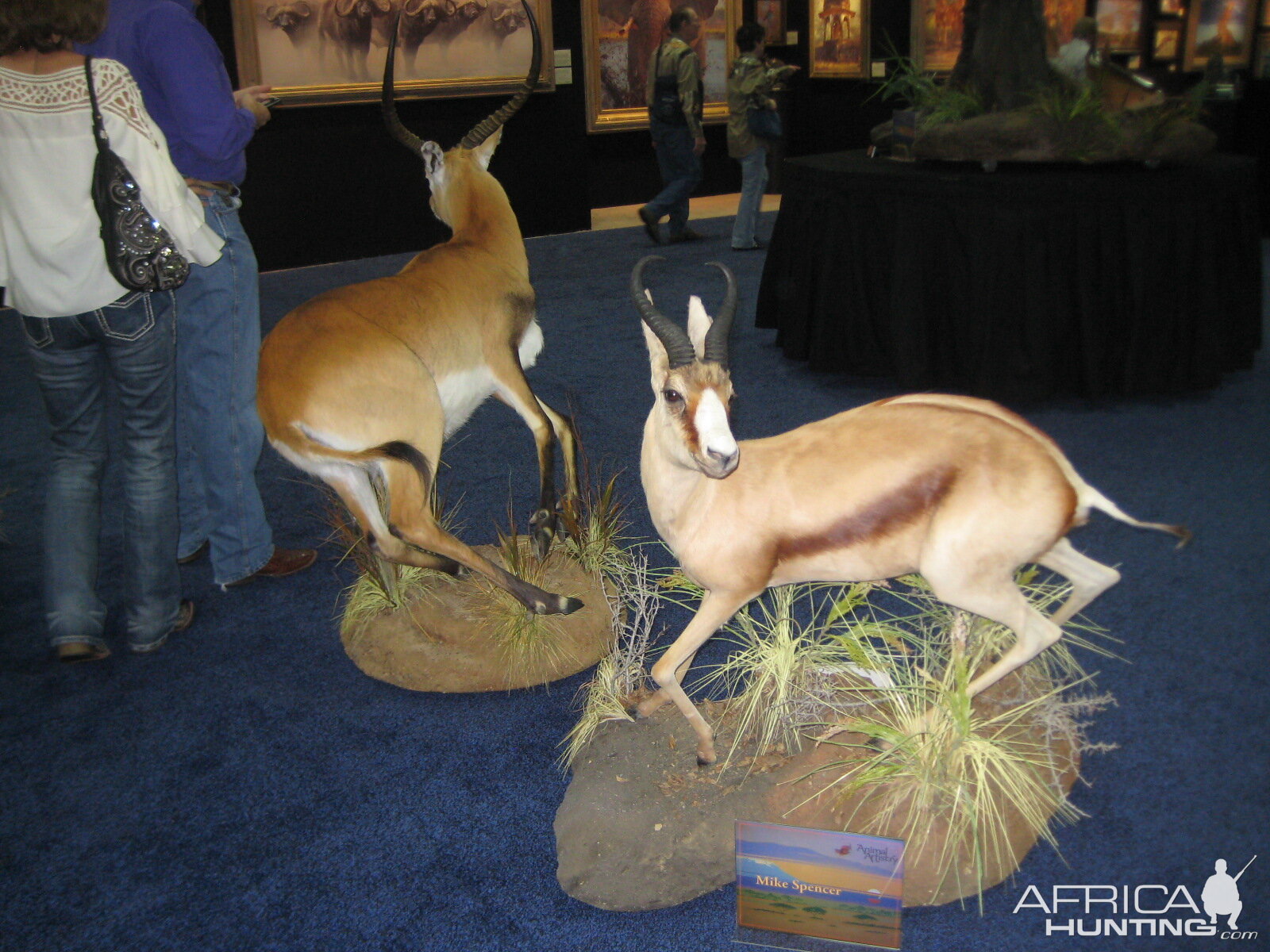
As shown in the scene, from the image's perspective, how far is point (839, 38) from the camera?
11680 millimetres

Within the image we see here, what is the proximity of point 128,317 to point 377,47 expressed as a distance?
700 centimetres

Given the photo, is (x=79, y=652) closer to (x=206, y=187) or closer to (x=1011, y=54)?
(x=206, y=187)

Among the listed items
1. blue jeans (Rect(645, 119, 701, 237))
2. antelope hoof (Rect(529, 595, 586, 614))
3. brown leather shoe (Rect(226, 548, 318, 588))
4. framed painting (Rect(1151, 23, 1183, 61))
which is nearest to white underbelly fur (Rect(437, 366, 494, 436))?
antelope hoof (Rect(529, 595, 586, 614))

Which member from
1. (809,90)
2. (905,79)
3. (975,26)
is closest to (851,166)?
(905,79)

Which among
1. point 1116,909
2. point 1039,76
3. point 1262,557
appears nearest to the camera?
point 1116,909

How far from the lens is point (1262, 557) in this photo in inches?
130

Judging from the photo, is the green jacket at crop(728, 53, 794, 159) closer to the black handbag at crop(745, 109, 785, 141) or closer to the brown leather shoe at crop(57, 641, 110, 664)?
the black handbag at crop(745, 109, 785, 141)

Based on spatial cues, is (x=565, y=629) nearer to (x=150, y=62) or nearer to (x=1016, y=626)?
(x=1016, y=626)

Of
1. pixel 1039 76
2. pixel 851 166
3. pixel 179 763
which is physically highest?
pixel 1039 76

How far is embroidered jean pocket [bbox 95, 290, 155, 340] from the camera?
2.75 metres

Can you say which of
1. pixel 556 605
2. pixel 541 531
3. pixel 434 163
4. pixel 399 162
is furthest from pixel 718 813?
pixel 399 162

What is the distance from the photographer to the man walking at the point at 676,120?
8523mm

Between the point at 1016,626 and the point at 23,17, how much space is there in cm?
276

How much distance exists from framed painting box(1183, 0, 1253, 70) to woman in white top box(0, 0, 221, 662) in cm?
977
